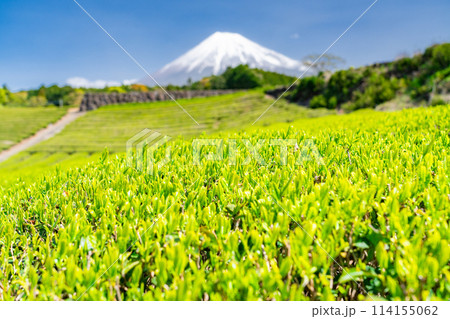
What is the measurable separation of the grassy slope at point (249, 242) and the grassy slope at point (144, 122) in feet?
69.7

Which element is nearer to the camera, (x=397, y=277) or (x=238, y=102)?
(x=397, y=277)

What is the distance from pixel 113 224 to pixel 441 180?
115 inches

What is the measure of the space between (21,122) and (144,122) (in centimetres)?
2659

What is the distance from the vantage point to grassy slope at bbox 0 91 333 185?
2853 cm

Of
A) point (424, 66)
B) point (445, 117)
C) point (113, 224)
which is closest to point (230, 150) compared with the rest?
point (113, 224)

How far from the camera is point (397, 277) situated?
182 cm

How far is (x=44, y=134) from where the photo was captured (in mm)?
50062

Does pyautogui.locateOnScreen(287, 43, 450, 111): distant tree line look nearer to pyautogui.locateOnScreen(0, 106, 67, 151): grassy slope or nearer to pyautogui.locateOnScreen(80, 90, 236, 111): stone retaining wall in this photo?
pyautogui.locateOnScreen(80, 90, 236, 111): stone retaining wall

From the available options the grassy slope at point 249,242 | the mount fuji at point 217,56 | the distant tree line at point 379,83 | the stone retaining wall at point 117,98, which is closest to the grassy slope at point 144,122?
the stone retaining wall at point 117,98

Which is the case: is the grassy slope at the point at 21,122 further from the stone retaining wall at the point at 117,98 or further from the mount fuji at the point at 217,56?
the mount fuji at the point at 217,56

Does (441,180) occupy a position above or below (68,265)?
above

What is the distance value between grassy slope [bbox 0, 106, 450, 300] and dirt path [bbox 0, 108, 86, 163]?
43645 millimetres

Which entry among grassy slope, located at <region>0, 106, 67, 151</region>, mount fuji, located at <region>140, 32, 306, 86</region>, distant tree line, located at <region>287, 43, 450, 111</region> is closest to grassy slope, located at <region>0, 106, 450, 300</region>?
mount fuji, located at <region>140, 32, 306, 86</region>
